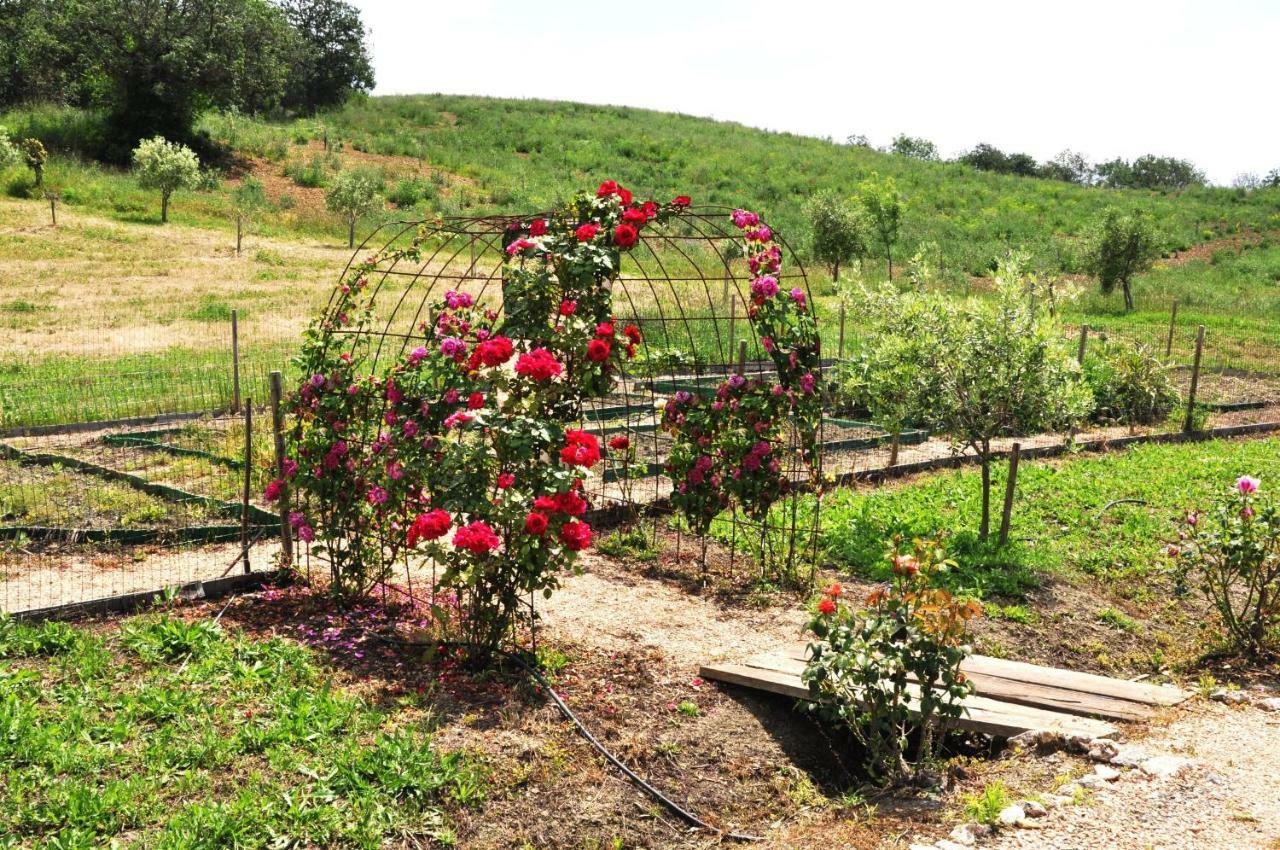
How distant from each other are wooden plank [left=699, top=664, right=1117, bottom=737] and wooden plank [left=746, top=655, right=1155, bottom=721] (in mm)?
51

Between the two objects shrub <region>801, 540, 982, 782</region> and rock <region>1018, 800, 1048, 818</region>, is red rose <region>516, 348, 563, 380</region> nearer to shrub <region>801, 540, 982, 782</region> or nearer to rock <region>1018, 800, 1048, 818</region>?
shrub <region>801, 540, 982, 782</region>

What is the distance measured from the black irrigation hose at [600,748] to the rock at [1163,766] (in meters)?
1.67

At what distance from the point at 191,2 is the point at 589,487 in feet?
110

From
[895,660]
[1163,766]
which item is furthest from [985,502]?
[895,660]

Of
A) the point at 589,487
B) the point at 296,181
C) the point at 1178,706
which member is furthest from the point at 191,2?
the point at 1178,706

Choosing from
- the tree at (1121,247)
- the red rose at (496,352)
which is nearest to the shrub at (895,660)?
the red rose at (496,352)

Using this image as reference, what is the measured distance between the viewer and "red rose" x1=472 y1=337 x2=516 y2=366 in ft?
16.2

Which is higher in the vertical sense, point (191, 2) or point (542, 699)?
point (191, 2)

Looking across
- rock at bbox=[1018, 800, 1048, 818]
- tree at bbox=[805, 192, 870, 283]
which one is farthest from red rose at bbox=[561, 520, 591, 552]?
tree at bbox=[805, 192, 870, 283]

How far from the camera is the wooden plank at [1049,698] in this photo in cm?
482

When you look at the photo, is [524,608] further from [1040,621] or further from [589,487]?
[1040,621]

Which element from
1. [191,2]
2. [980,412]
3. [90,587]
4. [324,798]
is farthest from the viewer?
[191,2]

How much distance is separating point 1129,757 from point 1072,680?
88cm

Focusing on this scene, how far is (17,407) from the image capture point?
34.8 ft
